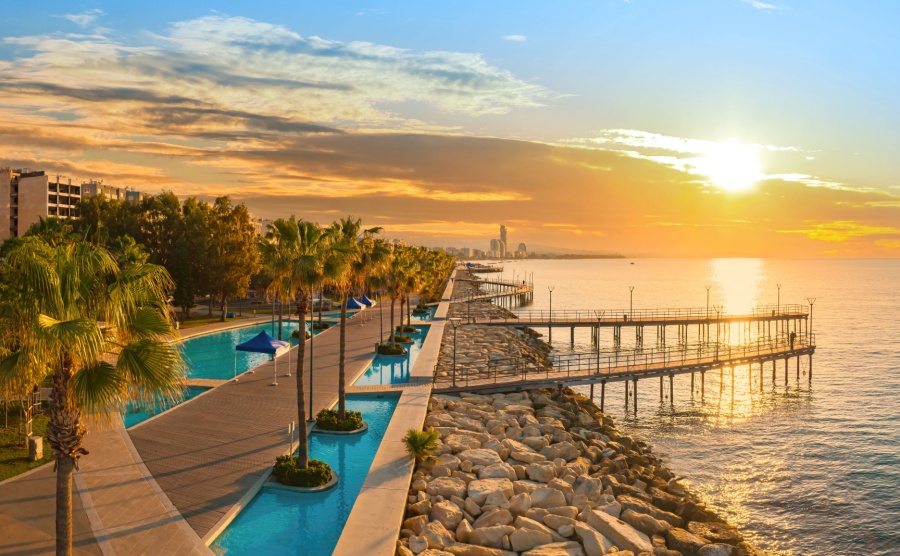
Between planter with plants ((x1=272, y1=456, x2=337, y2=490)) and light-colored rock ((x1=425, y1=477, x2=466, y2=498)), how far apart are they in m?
A: 3.08

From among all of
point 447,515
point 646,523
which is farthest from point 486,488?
point 646,523

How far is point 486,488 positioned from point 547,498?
6.34ft

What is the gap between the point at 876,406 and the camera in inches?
1763

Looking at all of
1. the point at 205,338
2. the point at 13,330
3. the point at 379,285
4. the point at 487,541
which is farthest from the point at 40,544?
the point at 205,338

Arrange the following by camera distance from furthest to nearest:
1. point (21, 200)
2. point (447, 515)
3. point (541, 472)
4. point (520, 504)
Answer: point (21, 200) → point (541, 472) → point (520, 504) → point (447, 515)

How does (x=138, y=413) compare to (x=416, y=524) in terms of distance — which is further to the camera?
(x=138, y=413)

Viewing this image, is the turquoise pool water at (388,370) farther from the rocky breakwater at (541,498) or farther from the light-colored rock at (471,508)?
the light-colored rock at (471,508)

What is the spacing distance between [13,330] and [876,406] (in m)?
52.1

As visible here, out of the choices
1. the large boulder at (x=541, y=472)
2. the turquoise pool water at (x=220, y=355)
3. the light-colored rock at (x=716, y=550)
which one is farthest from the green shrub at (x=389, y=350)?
the light-colored rock at (x=716, y=550)

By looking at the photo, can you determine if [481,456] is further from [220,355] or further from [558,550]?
[220,355]

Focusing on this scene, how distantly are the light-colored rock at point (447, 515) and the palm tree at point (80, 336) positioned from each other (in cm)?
958

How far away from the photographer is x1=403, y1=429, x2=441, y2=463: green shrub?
20844mm

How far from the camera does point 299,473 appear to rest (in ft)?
61.7

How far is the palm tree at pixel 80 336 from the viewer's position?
9.70 meters
